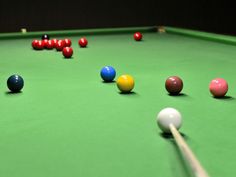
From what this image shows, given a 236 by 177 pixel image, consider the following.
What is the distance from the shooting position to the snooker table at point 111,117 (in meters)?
1.38

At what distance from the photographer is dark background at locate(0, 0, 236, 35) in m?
7.81

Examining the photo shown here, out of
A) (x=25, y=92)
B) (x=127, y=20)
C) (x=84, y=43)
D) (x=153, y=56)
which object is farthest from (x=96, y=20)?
(x=25, y=92)

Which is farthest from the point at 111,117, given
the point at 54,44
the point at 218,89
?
the point at 54,44

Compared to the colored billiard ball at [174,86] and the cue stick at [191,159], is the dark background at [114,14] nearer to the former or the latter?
the colored billiard ball at [174,86]

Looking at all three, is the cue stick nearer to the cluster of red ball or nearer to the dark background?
the cluster of red ball

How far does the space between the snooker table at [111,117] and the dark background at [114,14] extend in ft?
11.9

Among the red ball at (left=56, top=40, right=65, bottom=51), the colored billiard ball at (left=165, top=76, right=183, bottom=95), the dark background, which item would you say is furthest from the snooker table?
the dark background

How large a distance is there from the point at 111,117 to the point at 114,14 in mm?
6566

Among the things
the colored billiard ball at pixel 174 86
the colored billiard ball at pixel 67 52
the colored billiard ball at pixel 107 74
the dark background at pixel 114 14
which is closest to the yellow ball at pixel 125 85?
the colored billiard ball at pixel 174 86

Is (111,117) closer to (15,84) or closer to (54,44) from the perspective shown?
(15,84)

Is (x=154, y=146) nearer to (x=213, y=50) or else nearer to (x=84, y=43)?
(x=213, y=50)

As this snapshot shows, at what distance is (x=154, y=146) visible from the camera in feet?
5.11

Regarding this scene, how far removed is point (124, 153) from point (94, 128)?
368mm

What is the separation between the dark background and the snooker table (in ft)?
11.9
